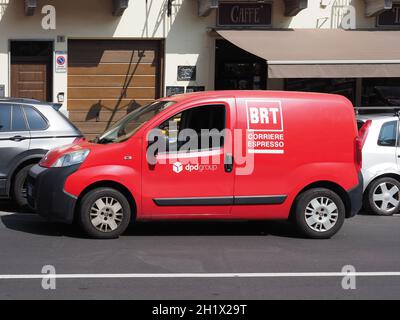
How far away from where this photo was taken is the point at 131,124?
8.13 meters

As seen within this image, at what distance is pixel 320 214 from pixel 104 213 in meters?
2.60

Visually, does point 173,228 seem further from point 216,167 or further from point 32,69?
point 32,69

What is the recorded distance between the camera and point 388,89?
16.2 metres

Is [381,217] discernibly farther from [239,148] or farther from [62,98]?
[62,98]

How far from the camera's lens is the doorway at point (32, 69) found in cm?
1495

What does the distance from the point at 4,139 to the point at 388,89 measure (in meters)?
10.0

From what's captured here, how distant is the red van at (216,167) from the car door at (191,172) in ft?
0.04

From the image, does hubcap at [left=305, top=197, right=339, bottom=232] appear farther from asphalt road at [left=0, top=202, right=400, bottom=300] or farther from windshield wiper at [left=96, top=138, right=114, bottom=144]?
windshield wiper at [left=96, top=138, right=114, bottom=144]

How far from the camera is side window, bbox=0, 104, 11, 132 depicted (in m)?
9.66

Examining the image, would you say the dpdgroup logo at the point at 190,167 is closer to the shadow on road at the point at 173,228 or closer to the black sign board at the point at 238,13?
the shadow on road at the point at 173,228

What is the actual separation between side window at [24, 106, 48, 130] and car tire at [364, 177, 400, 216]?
493 centimetres

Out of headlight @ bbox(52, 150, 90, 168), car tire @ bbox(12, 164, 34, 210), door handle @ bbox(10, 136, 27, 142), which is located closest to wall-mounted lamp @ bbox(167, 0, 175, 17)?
door handle @ bbox(10, 136, 27, 142)

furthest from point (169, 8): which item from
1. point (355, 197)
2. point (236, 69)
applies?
point (355, 197)

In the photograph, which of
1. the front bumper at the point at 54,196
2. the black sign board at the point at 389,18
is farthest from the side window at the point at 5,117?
the black sign board at the point at 389,18
